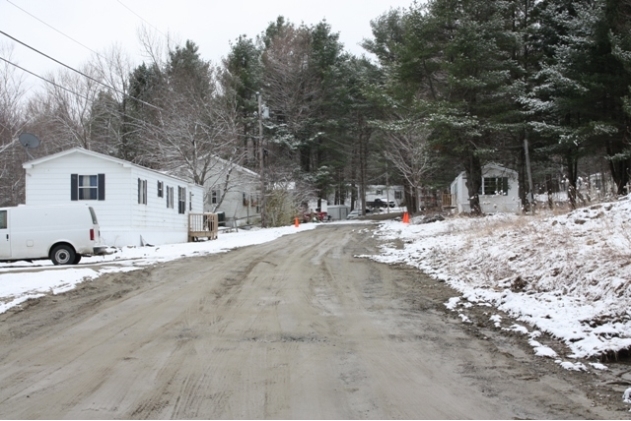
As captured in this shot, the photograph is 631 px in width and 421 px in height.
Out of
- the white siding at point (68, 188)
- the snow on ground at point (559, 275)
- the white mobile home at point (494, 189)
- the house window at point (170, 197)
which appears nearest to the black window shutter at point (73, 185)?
the white siding at point (68, 188)

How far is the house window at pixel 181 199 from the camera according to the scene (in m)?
25.8

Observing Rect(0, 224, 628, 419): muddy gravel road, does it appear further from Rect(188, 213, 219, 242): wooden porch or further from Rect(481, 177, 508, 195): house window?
Rect(481, 177, 508, 195): house window

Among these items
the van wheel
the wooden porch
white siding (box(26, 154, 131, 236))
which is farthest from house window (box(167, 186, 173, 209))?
the van wheel

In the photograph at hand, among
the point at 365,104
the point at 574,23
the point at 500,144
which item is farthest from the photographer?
the point at 365,104

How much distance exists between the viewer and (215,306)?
27.2 feet

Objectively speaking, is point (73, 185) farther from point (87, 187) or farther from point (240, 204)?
point (240, 204)

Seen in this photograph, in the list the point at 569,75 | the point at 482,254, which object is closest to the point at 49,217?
the point at 482,254

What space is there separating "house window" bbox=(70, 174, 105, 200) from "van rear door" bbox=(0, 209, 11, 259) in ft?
18.8

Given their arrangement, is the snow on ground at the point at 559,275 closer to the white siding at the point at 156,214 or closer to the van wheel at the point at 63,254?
the van wheel at the point at 63,254

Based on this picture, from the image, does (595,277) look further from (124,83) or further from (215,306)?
(124,83)

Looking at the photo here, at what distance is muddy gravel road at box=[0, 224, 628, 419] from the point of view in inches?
163

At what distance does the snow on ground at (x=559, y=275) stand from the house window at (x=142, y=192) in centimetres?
1352

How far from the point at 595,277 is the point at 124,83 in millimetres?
39102

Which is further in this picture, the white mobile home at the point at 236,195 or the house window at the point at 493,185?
the white mobile home at the point at 236,195
